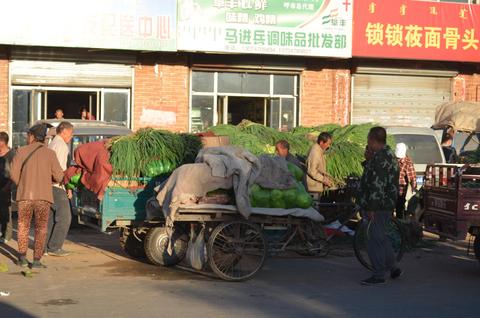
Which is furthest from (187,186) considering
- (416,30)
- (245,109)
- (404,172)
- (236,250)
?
(416,30)

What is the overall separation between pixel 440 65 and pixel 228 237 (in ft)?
40.9

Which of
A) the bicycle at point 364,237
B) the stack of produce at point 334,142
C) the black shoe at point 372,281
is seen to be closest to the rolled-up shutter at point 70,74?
the stack of produce at point 334,142

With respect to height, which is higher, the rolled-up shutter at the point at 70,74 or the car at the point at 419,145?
the rolled-up shutter at the point at 70,74

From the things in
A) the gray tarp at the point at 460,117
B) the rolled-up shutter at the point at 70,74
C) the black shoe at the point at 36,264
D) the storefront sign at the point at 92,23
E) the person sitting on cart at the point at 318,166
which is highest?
the storefront sign at the point at 92,23

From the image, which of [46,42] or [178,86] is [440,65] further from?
[46,42]

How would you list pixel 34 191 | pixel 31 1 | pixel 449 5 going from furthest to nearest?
pixel 449 5, pixel 31 1, pixel 34 191

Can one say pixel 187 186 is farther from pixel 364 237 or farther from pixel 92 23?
pixel 92 23

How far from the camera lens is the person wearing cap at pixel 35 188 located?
964 cm

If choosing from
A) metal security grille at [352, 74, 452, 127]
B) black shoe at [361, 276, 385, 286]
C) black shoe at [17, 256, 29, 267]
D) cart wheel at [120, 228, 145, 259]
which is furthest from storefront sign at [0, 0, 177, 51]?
black shoe at [361, 276, 385, 286]

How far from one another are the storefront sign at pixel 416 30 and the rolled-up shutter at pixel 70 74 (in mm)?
5442

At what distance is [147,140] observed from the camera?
9.95 m

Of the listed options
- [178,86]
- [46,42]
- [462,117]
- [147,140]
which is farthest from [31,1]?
[462,117]

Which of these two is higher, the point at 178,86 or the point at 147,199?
the point at 178,86

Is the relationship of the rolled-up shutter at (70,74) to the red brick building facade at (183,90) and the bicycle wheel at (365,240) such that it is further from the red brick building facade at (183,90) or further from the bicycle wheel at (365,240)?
the bicycle wheel at (365,240)
